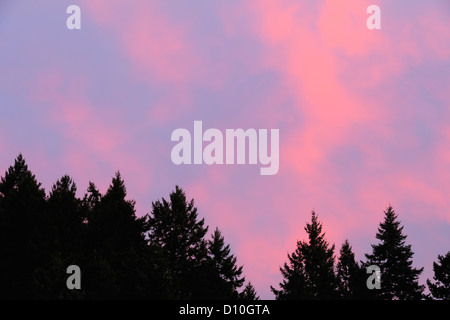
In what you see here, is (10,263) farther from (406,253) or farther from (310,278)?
(406,253)

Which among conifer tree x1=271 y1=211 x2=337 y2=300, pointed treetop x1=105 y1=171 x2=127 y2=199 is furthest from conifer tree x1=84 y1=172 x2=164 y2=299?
conifer tree x1=271 y1=211 x2=337 y2=300

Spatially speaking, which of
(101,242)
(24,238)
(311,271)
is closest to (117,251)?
(101,242)

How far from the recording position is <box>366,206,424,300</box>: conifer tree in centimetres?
7494

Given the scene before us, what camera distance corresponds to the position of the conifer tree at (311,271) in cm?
7050

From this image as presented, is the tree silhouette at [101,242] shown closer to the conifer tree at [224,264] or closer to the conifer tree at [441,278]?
the conifer tree at [224,264]

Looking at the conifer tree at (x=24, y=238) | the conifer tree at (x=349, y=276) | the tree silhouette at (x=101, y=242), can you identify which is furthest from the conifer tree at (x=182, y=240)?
the conifer tree at (x=349, y=276)

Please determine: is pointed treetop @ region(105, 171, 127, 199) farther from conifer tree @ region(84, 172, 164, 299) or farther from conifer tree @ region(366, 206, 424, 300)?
conifer tree @ region(366, 206, 424, 300)

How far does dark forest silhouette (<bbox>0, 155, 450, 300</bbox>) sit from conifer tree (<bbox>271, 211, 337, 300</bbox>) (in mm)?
165

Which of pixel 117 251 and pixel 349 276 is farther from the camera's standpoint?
pixel 349 276

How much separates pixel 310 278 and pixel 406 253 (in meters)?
11.8

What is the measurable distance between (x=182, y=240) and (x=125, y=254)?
8098 mm

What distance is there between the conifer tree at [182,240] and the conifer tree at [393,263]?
21987 mm

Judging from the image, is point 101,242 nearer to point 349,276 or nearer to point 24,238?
point 24,238

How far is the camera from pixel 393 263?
76.2 meters
